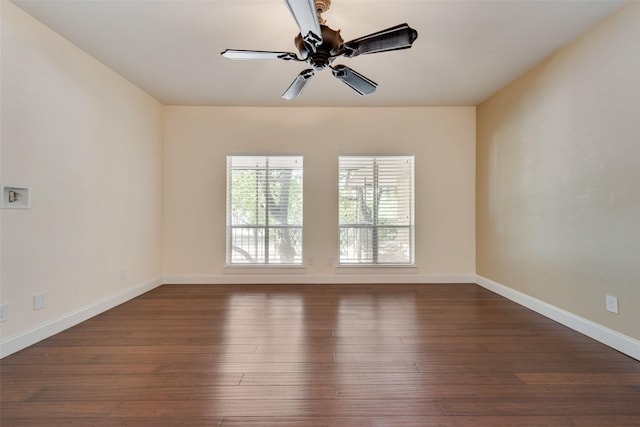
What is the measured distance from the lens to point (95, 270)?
292 centimetres

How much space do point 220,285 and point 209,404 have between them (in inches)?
103

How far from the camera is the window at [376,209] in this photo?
4188mm

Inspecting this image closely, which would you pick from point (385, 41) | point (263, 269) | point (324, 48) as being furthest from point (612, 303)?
point (263, 269)

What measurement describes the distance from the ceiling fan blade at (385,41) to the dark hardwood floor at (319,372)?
2.22 meters

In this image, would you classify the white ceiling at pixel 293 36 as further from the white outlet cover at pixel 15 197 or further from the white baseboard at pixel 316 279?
the white baseboard at pixel 316 279

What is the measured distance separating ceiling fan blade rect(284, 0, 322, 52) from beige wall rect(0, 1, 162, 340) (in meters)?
2.31

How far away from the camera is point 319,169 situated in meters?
4.15

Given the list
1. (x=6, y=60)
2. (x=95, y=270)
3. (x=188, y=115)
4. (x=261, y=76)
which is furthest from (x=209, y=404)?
(x=188, y=115)

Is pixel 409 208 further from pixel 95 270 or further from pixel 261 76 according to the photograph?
pixel 95 270

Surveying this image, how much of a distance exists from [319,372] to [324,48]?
2.28 metres

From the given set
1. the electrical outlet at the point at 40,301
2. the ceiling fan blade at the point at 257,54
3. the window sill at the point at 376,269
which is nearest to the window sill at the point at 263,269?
the window sill at the point at 376,269

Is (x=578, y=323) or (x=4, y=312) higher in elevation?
(x=4, y=312)

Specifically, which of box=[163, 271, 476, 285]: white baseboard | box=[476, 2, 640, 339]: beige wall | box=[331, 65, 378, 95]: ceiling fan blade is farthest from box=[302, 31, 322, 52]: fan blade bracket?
box=[163, 271, 476, 285]: white baseboard

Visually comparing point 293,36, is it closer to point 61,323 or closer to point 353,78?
point 353,78
